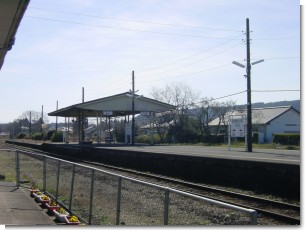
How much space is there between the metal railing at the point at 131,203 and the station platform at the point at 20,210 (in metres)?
0.69

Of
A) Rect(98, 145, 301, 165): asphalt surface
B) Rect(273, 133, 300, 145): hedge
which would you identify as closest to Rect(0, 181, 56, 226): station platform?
Rect(98, 145, 301, 165): asphalt surface

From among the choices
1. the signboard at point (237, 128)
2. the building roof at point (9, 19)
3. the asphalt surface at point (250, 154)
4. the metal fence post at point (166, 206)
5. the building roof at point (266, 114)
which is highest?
the building roof at point (266, 114)

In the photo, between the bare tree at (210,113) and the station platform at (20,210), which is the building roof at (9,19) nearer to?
the station platform at (20,210)

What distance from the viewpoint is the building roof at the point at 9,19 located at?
21.4 ft

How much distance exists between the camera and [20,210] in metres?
9.14

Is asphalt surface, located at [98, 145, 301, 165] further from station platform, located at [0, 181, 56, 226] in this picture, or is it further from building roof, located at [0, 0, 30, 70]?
building roof, located at [0, 0, 30, 70]

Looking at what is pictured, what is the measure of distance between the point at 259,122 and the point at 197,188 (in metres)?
54.1

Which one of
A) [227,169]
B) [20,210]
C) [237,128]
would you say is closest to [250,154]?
[237,128]

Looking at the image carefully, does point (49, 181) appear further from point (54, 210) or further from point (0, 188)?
point (54, 210)

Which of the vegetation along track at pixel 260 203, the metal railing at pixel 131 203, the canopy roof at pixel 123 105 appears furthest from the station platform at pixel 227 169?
the canopy roof at pixel 123 105

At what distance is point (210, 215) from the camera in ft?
18.4

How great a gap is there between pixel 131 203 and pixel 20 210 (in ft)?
10.2

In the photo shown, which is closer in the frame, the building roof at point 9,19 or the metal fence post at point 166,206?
the metal fence post at point 166,206

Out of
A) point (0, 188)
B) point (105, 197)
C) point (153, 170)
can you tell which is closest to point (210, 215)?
point (105, 197)
